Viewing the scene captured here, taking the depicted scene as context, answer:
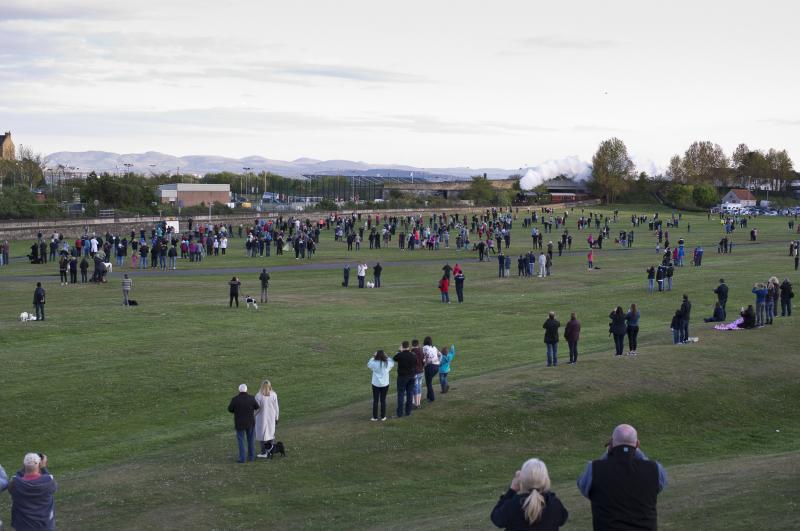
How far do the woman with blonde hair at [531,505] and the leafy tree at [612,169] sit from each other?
173906 millimetres

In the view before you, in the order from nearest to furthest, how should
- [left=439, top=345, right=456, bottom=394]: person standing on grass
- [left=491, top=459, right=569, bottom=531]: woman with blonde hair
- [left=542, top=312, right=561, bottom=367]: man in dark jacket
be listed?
[left=491, top=459, right=569, bottom=531]: woman with blonde hair < [left=439, top=345, right=456, bottom=394]: person standing on grass < [left=542, top=312, right=561, bottom=367]: man in dark jacket

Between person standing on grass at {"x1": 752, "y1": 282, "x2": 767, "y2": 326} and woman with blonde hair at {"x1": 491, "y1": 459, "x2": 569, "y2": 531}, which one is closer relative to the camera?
woman with blonde hair at {"x1": 491, "y1": 459, "x2": 569, "y2": 531}

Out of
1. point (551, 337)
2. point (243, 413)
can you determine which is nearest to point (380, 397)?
Answer: point (243, 413)

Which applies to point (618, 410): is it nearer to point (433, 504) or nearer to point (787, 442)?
point (787, 442)

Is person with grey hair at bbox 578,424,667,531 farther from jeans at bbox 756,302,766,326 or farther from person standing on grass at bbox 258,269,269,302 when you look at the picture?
person standing on grass at bbox 258,269,269,302

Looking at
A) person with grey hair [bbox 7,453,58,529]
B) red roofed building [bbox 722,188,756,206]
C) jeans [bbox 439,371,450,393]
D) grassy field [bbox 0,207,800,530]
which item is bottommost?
grassy field [bbox 0,207,800,530]

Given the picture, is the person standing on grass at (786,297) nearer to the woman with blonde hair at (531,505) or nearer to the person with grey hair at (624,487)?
the person with grey hair at (624,487)

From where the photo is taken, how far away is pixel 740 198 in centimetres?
19125

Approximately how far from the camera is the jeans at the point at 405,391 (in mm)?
19531

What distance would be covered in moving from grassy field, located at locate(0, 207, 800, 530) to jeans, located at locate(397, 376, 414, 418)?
0.43 meters

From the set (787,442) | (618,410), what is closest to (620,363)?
(618,410)

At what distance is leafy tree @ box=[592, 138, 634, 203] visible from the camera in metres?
179

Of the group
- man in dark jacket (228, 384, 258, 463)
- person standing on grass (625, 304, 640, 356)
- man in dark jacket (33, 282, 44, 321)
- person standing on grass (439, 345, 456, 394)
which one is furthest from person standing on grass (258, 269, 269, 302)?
man in dark jacket (228, 384, 258, 463)

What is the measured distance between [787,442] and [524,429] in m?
5.17
